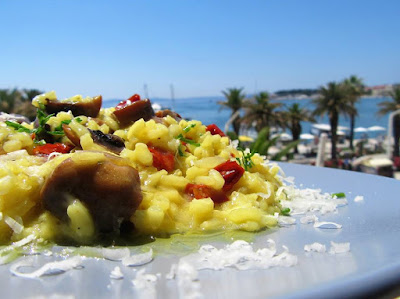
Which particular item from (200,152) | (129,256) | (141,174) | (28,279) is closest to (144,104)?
(200,152)

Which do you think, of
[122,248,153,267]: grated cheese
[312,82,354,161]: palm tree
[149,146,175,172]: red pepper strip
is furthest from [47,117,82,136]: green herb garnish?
[312,82,354,161]: palm tree

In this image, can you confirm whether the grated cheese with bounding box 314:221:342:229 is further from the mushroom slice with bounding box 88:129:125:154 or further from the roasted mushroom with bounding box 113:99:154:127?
the roasted mushroom with bounding box 113:99:154:127

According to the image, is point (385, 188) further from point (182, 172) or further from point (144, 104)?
point (144, 104)

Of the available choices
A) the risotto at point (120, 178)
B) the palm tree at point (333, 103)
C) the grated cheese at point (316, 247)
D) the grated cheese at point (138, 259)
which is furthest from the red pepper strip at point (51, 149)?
the palm tree at point (333, 103)

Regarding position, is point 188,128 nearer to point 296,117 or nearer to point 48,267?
point 48,267

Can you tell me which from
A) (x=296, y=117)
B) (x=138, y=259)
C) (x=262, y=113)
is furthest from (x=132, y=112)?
(x=296, y=117)

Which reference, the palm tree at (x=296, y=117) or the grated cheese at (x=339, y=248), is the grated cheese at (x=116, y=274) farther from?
the palm tree at (x=296, y=117)

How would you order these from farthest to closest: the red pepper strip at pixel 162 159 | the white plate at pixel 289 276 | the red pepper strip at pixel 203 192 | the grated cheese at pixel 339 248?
the red pepper strip at pixel 162 159, the red pepper strip at pixel 203 192, the grated cheese at pixel 339 248, the white plate at pixel 289 276
